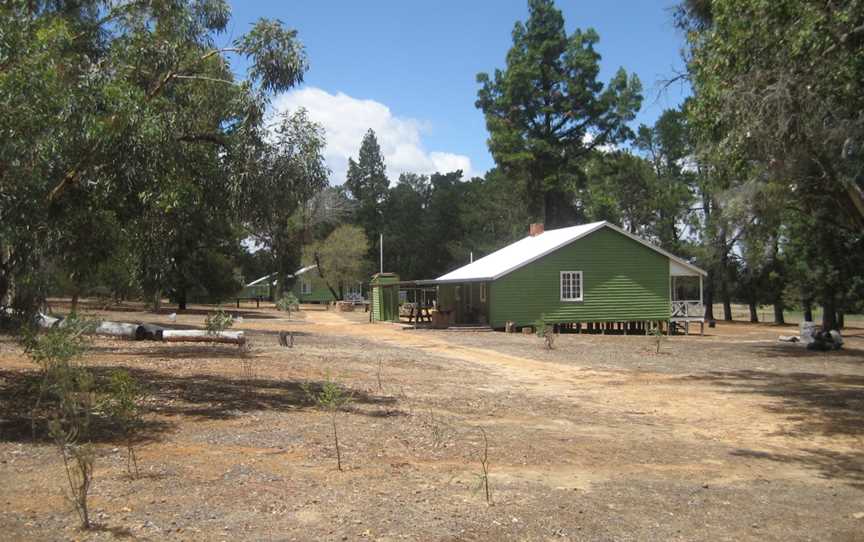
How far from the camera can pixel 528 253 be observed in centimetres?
3244

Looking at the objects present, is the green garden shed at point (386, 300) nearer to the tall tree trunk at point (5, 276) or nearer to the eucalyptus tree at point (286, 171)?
the eucalyptus tree at point (286, 171)

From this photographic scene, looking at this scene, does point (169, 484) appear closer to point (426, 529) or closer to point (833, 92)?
point (426, 529)

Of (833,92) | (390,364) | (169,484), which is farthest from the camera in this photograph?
(390,364)

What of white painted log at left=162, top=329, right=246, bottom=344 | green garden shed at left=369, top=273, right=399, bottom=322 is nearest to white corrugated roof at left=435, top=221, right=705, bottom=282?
green garden shed at left=369, top=273, right=399, bottom=322

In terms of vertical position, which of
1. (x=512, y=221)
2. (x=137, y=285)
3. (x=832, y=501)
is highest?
(x=512, y=221)

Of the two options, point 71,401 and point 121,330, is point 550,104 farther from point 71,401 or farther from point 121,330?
point 71,401

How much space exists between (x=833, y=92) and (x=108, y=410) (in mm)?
10369

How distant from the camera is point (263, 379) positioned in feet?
41.3

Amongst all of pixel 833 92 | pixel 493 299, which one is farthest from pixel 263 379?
pixel 493 299

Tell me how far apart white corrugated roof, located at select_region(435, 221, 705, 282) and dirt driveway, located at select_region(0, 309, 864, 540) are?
50.9 feet

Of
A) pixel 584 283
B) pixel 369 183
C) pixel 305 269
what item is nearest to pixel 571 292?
pixel 584 283

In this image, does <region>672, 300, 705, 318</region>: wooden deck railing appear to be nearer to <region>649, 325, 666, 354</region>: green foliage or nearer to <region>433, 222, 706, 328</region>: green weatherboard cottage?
<region>433, 222, 706, 328</region>: green weatherboard cottage

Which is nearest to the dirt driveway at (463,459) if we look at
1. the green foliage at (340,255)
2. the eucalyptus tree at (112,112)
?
the eucalyptus tree at (112,112)

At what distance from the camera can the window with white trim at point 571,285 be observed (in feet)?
102
